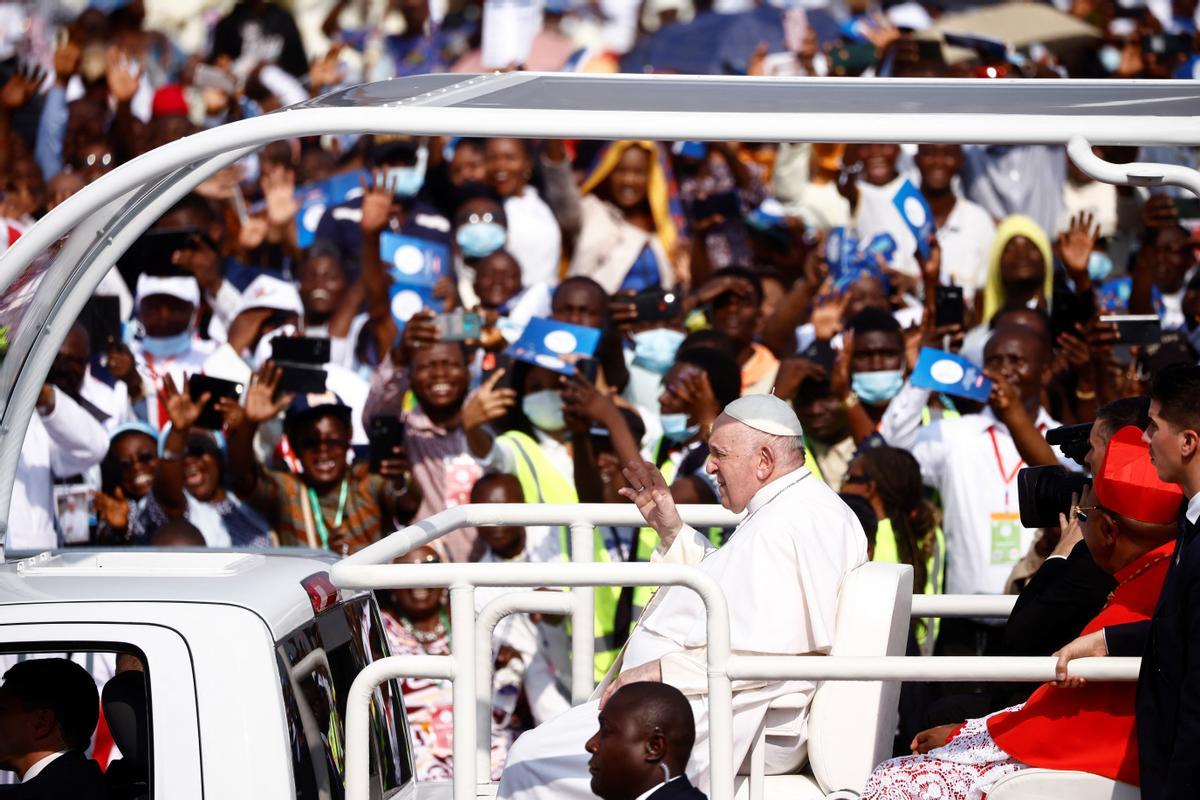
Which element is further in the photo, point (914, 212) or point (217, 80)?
point (217, 80)

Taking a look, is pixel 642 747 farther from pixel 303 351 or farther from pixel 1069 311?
pixel 1069 311

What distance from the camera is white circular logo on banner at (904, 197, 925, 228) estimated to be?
28.6 ft

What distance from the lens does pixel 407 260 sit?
8.59 m

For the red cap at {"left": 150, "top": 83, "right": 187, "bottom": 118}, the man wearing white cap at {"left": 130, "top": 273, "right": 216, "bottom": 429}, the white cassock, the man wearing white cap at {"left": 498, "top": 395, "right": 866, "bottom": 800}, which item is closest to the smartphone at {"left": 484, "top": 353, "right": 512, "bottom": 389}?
the man wearing white cap at {"left": 130, "top": 273, "right": 216, "bottom": 429}

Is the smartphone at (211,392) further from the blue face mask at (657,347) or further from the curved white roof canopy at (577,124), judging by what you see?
the curved white roof canopy at (577,124)

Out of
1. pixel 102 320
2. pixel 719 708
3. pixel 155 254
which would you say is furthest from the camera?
pixel 155 254

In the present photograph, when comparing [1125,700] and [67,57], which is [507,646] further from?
[67,57]

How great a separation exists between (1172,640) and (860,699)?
2.67 ft

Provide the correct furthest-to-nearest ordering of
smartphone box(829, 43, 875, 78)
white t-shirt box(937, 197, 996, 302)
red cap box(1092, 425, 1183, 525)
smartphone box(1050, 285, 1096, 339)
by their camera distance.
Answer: smartphone box(829, 43, 875, 78) → white t-shirt box(937, 197, 996, 302) → smartphone box(1050, 285, 1096, 339) → red cap box(1092, 425, 1183, 525)

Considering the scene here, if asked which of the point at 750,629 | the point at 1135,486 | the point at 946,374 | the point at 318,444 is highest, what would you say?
the point at 946,374

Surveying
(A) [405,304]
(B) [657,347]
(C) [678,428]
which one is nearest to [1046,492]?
(C) [678,428]

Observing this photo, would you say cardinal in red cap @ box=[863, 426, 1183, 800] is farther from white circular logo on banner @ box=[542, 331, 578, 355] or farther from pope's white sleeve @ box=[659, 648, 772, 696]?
white circular logo on banner @ box=[542, 331, 578, 355]

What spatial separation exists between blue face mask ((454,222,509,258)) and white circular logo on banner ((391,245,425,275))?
0.45 m

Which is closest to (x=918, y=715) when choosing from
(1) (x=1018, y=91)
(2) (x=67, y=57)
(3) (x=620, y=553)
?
(3) (x=620, y=553)
